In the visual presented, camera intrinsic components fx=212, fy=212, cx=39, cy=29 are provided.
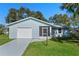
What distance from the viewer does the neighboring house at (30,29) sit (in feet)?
104

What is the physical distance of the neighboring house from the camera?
31.8m

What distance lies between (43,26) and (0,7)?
46.7ft

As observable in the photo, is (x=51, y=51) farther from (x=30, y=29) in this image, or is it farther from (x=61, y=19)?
(x=61, y=19)

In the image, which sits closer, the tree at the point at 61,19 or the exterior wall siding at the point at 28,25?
the exterior wall siding at the point at 28,25

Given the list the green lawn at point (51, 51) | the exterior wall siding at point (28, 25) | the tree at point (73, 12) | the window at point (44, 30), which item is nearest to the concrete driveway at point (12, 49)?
the green lawn at point (51, 51)

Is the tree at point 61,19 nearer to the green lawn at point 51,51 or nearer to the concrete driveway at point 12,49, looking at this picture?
the concrete driveway at point 12,49

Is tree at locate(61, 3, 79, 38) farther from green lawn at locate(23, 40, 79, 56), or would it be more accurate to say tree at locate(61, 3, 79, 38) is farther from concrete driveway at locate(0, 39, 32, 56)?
concrete driveway at locate(0, 39, 32, 56)

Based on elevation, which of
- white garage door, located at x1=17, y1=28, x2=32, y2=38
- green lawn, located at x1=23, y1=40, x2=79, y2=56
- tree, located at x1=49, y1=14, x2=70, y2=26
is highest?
tree, located at x1=49, y1=14, x2=70, y2=26

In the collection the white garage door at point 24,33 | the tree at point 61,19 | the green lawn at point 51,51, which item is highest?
the tree at point 61,19

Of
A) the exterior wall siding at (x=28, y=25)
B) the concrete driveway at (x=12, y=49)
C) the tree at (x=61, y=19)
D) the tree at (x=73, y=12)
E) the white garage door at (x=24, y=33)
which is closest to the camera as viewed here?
the concrete driveway at (x=12, y=49)

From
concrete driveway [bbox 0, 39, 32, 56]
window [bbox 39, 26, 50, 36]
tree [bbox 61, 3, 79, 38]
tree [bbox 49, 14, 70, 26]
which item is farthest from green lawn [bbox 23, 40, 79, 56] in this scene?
tree [bbox 49, 14, 70, 26]

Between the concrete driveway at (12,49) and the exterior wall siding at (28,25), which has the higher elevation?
the exterior wall siding at (28,25)

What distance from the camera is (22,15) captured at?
180ft

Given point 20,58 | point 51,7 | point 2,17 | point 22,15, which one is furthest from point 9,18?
point 20,58
